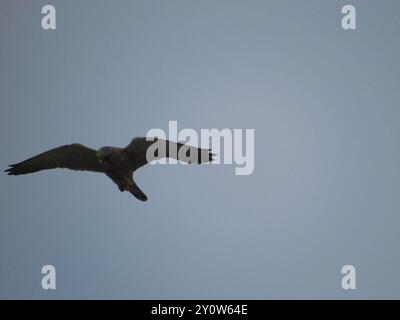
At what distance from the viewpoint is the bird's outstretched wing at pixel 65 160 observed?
12.0 m

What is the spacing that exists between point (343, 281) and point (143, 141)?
253 inches

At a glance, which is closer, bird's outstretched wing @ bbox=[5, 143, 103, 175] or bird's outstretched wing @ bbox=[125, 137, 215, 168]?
bird's outstretched wing @ bbox=[125, 137, 215, 168]

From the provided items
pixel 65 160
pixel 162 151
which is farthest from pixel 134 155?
pixel 65 160

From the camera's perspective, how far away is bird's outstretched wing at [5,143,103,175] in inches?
472

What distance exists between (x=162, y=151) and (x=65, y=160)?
6.33 ft

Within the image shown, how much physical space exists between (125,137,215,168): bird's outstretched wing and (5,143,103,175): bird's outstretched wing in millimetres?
953

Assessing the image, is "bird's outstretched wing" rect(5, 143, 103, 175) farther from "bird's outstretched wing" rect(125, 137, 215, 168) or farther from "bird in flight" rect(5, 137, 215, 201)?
"bird's outstretched wing" rect(125, 137, 215, 168)

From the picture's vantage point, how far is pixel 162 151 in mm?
11352

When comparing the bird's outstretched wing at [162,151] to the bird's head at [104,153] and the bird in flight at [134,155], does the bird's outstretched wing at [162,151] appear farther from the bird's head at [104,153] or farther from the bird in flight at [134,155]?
the bird's head at [104,153]

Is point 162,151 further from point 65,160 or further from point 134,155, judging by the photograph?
point 65,160

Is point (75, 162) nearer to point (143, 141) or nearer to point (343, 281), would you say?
point (143, 141)

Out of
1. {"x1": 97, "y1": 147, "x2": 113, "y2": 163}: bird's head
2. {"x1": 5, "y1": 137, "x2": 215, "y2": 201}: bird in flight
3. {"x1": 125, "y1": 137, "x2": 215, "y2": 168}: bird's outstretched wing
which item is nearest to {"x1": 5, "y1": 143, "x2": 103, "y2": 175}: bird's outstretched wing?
{"x1": 5, "y1": 137, "x2": 215, "y2": 201}: bird in flight
